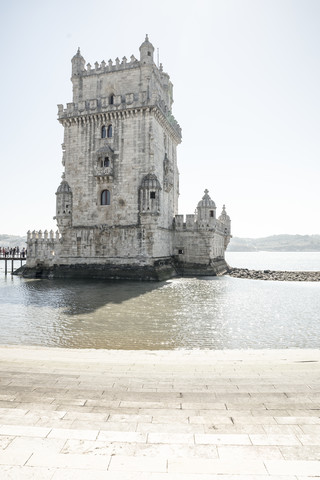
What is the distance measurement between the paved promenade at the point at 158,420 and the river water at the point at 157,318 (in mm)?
4889

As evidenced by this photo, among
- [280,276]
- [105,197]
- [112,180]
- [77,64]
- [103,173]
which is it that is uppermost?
[77,64]

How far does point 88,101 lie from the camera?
35000mm

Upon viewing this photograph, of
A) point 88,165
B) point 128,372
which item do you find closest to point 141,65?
point 88,165

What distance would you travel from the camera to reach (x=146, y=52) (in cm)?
3412

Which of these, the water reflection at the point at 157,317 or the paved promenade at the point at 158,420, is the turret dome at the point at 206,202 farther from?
the paved promenade at the point at 158,420

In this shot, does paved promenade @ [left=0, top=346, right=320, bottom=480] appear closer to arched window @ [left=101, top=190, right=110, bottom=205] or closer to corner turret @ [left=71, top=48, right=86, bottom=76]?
arched window @ [left=101, top=190, right=110, bottom=205]

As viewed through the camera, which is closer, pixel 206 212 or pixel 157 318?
pixel 157 318

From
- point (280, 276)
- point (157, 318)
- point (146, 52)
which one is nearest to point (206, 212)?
point (280, 276)

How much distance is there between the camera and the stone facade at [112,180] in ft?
108

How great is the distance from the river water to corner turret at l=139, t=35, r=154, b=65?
22422 mm

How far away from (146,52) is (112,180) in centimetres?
Answer: 1312

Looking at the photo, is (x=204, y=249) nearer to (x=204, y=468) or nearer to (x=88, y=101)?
(x=88, y=101)

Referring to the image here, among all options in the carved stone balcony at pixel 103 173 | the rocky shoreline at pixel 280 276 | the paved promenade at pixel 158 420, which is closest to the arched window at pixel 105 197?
the carved stone balcony at pixel 103 173

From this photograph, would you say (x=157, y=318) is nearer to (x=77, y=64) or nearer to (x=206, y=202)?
(x=206, y=202)
